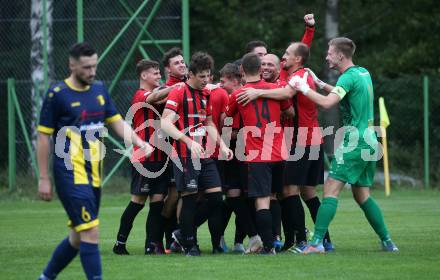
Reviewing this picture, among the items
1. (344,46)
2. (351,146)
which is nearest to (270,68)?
(344,46)

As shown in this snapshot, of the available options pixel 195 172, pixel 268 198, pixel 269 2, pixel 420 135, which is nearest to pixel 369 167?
pixel 268 198

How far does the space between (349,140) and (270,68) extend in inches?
56.5

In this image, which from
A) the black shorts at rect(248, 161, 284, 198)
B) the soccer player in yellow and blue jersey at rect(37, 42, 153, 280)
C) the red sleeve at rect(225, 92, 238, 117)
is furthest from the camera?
the red sleeve at rect(225, 92, 238, 117)

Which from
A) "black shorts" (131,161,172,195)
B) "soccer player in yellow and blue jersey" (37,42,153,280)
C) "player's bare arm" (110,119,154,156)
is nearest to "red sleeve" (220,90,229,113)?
"black shorts" (131,161,172,195)

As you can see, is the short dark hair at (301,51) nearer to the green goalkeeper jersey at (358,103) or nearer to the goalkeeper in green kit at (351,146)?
the goalkeeper in green kit at (351,146)

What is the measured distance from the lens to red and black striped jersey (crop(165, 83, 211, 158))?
10.1 metres

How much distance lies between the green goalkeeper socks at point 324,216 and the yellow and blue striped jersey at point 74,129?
2912mm

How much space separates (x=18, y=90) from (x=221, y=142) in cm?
1189

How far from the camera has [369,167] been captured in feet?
33.1

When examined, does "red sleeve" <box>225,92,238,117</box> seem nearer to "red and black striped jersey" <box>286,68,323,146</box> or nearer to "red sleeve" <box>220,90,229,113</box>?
"red sleeve" <box>220,90,229,113</box>

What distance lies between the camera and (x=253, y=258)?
984cm

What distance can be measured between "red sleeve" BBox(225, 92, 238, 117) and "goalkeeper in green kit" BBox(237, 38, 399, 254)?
14 centimetres

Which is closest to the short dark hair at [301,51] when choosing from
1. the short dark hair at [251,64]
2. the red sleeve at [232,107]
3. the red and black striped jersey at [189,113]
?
the short dark hair at [251,64]

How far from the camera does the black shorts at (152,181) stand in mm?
10758
